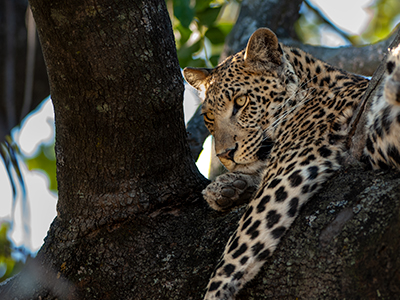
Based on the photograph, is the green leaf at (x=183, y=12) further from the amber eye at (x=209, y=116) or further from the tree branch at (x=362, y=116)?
the tree branch at (x=362, y=116)

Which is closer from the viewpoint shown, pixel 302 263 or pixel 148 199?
pixel 302 263

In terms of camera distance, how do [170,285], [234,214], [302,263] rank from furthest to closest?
[234,214] < [170,285] < [302,263]

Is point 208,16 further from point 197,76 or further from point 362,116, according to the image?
point 362,116

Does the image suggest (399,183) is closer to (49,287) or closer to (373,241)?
(373,241)

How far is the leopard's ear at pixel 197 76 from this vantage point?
15.6ft

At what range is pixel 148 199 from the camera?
129 inches

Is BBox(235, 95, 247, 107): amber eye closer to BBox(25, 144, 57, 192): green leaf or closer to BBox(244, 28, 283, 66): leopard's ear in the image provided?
BBox(244, 28, 283, 66): leopard's ear

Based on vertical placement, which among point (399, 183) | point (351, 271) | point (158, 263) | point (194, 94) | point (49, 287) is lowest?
point (351, 271)

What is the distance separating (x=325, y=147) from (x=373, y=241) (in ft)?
3.31

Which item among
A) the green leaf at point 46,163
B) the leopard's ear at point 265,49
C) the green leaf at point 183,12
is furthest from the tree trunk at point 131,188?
the green leaf at point 46,163

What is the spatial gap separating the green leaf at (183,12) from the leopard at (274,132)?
19.4 inches

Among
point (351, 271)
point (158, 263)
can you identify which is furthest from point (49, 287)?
point (351, 271)

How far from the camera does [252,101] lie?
13.3ft

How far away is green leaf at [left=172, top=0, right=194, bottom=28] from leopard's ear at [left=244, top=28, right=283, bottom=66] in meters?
1.01
